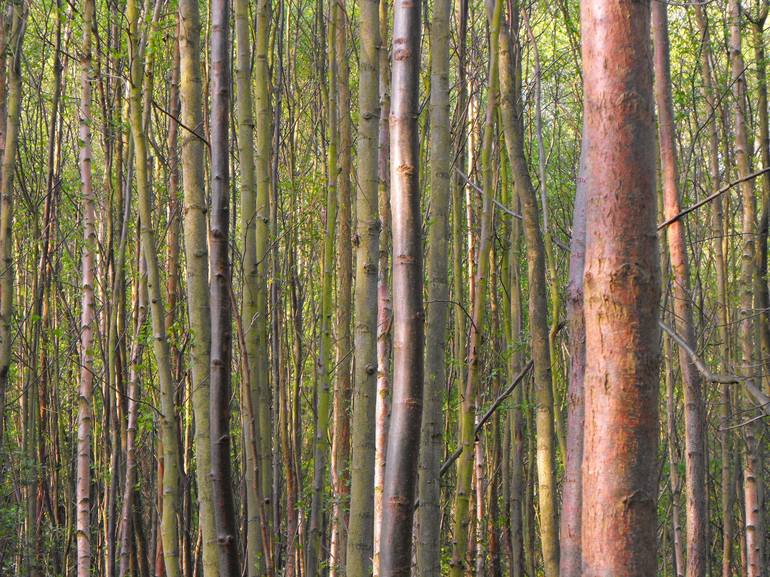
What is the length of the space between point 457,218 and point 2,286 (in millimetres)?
3069

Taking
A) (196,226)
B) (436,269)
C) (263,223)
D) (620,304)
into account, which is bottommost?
(620,304)

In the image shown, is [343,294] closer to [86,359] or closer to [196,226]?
[196,226]

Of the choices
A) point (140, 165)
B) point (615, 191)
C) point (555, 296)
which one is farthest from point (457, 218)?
point (615, 191)

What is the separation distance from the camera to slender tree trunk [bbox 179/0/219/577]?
2938 millimetres

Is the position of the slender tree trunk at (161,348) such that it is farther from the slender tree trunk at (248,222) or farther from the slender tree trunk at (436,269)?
the slender tree trunk at (436,269)

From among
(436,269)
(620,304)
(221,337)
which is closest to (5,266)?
(221,337)

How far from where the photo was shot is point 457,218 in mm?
6078

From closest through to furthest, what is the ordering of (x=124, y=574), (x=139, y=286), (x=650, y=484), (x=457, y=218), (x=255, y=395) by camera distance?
(x=650, y=484) → (x=255, y=395) → (x=124, y=574) → (x=139, y=286) → (x=457, y=218)

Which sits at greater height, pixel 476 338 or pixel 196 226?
pixel 196 226

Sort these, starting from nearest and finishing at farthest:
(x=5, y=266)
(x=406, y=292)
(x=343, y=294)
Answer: (x=406, y=292)
(x=343, y=294)
(x=5, y=266)

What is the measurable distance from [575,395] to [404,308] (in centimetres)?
96

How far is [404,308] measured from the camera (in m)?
2.11

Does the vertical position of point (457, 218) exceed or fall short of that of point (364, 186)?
it exceeds it

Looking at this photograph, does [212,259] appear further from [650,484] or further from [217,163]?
[650,484]
